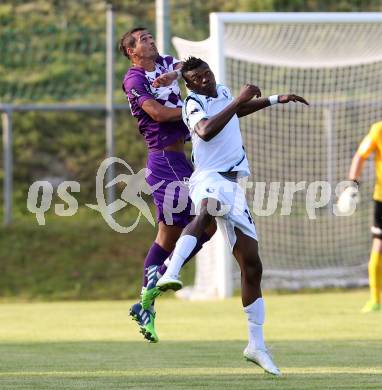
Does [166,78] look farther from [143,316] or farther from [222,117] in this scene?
[143,316]

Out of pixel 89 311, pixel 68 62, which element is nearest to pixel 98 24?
pixel 68 62

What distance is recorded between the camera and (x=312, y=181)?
1734 centimetres

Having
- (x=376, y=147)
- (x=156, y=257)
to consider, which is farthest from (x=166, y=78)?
(x=376, y=147)

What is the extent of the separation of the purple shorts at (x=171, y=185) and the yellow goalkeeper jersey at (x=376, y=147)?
15.4 ft

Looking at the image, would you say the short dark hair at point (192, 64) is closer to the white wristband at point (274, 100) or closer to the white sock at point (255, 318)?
the white wristband at point (274, 100)

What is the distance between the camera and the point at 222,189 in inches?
306

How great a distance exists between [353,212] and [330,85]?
1.93 meters

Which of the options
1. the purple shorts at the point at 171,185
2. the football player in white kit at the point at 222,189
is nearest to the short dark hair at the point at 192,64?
the football player in white kit at the point at 222,189

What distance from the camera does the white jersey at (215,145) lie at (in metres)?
7.81

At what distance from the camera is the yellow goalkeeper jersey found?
13372 millimetres

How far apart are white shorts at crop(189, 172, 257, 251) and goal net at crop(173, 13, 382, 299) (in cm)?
801

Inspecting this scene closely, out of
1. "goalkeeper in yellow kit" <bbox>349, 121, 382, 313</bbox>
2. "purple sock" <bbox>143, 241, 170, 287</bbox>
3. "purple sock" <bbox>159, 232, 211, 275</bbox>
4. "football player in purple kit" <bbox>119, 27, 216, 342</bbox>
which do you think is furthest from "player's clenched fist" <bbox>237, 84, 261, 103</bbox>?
"goalkeeper in yellow kit" <bbox>349, 121, 382, 313</bbox>

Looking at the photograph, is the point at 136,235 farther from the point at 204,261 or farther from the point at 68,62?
→ the point at 68,62

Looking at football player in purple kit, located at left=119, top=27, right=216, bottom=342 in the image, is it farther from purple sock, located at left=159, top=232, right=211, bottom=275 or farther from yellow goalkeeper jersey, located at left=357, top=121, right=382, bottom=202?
yellow goalkeeper jersey, located at left=357, top=121, right=382, bottom=202
